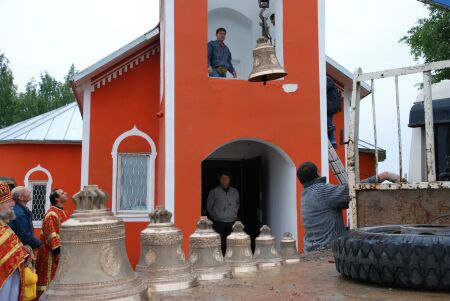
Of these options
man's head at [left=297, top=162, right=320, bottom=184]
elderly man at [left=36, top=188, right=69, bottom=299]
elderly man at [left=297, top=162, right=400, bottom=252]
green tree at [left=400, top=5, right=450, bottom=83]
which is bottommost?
elderly man at [left=36, top=188, right=69, bottom=299]

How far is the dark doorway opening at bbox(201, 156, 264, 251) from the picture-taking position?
10.8 metres

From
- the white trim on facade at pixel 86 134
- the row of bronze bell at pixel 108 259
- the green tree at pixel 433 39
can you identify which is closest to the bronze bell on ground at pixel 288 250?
the row of bronze bell at pixel 108 259

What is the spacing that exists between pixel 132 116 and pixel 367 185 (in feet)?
26.2

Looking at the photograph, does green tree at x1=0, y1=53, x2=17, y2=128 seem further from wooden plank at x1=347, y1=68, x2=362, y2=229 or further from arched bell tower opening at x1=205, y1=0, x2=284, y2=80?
wooden plank at x1=347, y1=68, x2=362, y2=229

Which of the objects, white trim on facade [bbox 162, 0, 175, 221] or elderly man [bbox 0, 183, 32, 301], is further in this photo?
white trim on facade [bbox 162, 0, 175, 221]

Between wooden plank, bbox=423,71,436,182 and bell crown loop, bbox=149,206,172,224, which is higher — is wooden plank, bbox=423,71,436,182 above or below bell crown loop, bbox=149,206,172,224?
above

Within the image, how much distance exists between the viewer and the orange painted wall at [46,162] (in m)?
14.1

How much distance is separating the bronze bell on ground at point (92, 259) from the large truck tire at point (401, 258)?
1.26m

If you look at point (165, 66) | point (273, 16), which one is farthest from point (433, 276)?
point (273, 16)

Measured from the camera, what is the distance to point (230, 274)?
3.30 metres

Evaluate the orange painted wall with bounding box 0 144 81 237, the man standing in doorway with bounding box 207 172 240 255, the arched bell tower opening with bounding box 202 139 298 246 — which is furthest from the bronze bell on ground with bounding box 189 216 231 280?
the orange painted wall with bounding box 0 144 81 237

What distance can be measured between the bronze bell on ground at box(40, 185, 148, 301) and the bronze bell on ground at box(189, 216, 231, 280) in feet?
2.68

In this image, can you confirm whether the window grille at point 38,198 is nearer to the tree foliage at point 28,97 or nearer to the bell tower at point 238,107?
the bell tower at point 238,107

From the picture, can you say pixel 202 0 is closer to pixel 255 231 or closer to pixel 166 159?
pixel 166 159
